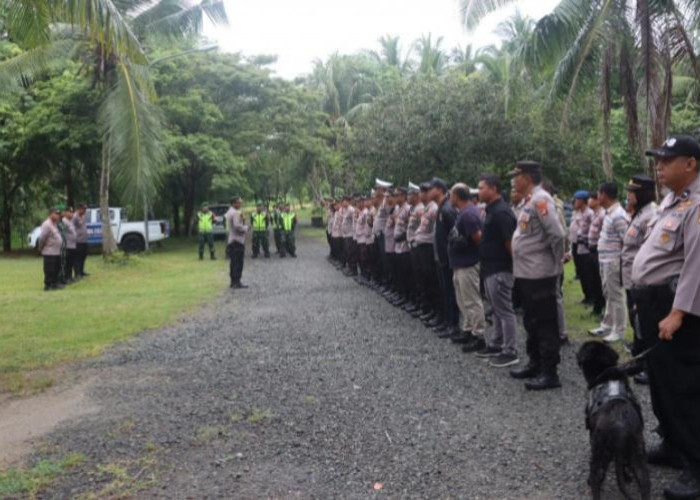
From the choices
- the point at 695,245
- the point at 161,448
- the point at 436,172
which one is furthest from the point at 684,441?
the point at 436,172

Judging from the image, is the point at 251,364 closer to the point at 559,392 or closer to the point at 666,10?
the point at 559,392

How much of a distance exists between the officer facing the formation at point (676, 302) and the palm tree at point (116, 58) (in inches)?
232

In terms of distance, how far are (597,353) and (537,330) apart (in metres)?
1.79

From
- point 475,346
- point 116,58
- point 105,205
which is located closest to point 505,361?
point 475,346

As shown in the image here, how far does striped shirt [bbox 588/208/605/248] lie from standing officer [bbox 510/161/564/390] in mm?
3374

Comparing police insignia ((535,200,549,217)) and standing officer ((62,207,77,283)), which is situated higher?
police insignia ((535,200,549,217))

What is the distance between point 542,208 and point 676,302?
2398 mm

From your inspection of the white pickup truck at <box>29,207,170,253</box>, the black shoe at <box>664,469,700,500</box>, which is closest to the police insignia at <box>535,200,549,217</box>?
the black shoe at <box>664,469,700,500</box>

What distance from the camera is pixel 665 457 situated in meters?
4.03

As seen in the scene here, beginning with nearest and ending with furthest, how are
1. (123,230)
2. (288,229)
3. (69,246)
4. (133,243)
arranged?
(69,246) < (288,229) < (123,230) < (133,243)

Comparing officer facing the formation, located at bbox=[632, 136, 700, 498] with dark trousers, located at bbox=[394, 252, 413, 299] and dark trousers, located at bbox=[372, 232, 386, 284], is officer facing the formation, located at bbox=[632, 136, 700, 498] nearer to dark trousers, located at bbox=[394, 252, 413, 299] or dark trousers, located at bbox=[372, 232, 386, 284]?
dark trousers, located at bbox=[394, 252, 413, 299]

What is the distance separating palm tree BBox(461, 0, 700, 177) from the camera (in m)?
9.95

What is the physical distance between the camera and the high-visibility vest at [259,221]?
21.3m

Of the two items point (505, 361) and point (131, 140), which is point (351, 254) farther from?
point (505, 361)
